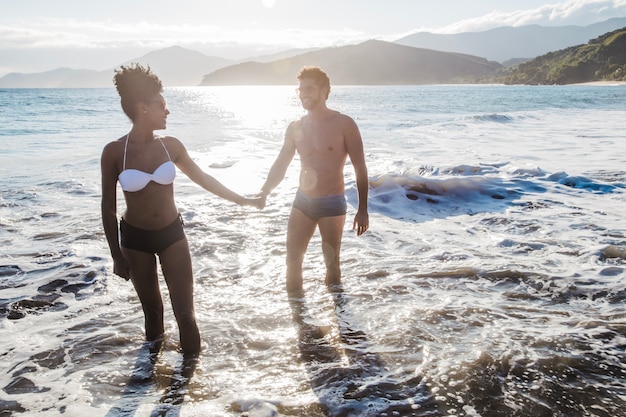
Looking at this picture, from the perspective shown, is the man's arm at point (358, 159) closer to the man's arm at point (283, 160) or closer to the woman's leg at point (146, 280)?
the man's arm at point (283, 160)

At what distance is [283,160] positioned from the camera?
17.8 feet

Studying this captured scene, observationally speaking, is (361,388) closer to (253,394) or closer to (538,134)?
(253,394)

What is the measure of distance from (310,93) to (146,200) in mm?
2068

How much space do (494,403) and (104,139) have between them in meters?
23.0

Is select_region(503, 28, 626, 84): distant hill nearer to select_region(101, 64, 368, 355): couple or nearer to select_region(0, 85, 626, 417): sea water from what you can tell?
select_region(0, 85, 626, 417): sea water

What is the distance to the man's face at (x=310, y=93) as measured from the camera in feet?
16.0

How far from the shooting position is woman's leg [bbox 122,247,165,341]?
12.7 ft

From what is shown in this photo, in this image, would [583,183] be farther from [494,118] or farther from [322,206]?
[494,118]

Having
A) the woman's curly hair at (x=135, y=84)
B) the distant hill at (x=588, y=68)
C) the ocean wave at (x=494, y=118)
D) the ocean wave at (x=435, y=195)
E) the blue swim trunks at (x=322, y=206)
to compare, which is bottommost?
the ocean wave at (x=435, y=195)

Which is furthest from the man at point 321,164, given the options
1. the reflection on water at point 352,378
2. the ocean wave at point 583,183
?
the ocean wave at point 583,183

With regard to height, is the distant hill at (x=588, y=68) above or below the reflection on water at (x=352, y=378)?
above

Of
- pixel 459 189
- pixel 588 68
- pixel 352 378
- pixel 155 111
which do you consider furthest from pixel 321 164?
pixel 588 68

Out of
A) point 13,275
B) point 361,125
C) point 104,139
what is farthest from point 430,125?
point 13,275

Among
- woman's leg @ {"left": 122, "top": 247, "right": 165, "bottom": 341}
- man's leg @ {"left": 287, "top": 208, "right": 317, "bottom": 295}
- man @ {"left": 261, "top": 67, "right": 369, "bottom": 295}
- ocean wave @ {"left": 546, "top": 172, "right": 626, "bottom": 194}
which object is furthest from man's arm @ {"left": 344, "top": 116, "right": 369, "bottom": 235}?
ocean wave @ {"left": 546, "top": 172, "right": 626, "bottom": 194}
